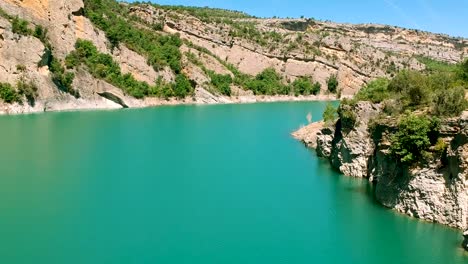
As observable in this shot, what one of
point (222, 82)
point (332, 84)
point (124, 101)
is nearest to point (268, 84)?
point (222, 82)

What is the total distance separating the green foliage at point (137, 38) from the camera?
3159 inches

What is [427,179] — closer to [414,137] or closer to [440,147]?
[440,147]

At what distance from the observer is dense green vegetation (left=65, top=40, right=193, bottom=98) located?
2785 inches

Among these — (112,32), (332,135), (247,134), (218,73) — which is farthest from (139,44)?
(332,135)

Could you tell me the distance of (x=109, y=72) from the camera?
243 feet

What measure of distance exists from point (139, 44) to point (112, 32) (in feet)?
21.6

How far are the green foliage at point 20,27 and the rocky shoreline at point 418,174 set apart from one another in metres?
48.7

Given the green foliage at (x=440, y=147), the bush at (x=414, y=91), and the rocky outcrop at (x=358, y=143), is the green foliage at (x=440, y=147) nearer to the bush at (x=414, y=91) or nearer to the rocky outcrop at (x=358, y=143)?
the bush at (x=414, y=91)

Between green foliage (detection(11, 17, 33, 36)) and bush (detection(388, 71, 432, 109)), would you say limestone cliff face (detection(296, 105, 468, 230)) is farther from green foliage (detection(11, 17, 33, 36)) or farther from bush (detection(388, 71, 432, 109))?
green foliage (detection(11, 17, 33, 36))

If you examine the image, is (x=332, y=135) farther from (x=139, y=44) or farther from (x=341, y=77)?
(x=341, y=77)

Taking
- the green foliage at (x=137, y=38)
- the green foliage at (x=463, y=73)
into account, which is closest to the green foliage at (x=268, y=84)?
the green foliage at (x=137, y=38)

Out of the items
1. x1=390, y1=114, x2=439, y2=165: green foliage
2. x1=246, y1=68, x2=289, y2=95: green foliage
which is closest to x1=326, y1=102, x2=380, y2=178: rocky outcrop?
x1=390, y1=114, x2=439, y2=165: green foliage

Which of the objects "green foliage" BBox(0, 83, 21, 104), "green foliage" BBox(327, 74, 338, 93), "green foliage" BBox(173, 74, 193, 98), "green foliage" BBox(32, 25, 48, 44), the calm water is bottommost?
the calm water

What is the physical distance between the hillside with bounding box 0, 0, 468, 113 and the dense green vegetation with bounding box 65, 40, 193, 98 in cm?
16
